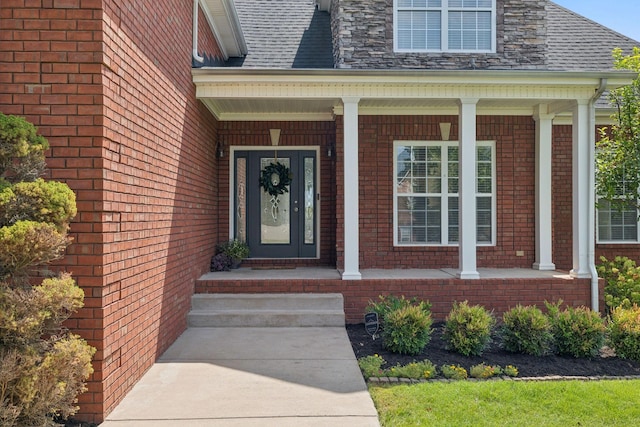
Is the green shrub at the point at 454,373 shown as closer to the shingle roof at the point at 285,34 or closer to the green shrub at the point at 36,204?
the green shrub at the point at 36,204

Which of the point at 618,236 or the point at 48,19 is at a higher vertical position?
the point at 48,19

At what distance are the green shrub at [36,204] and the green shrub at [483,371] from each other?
3882mm

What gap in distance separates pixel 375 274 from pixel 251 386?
11.7 feet

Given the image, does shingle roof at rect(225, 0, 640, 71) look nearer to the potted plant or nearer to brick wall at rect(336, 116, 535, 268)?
brick wall at rect(336, 116, 535, 268)

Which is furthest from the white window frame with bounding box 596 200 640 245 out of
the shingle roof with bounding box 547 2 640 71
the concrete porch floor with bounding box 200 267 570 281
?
the shingle roof with bounding box 547 2 640 71

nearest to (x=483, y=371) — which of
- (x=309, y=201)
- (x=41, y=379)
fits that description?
(x=41, y=379)

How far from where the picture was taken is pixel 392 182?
8461mm

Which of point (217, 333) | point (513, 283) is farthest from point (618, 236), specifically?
point (217, 333)

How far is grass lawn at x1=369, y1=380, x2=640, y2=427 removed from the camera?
3.69 meters

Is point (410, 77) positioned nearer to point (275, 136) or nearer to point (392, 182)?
point (392, 182)

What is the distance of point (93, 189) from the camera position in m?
3.67

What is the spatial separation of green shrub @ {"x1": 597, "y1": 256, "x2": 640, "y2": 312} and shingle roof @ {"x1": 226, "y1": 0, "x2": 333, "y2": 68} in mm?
6213

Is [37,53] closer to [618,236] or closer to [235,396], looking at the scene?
[235,396]

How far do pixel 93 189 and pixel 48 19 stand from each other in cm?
136
